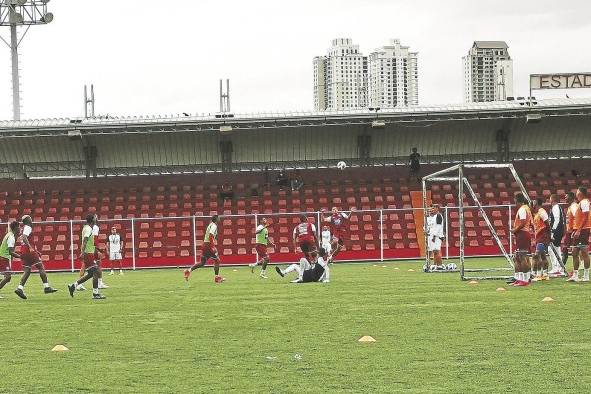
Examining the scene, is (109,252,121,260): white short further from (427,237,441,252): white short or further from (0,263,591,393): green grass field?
A: (0,263,591,393): green grass field

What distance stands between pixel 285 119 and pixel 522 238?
77.1 ft

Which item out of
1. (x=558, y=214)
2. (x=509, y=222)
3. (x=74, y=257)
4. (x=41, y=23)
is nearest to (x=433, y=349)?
(x=558, y=214)

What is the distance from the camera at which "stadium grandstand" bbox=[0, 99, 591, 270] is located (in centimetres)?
4003

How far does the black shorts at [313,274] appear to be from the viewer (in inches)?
982

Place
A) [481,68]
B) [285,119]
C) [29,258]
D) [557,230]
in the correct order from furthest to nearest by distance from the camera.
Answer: [481,68], [285,119], [557,230], [29,258]

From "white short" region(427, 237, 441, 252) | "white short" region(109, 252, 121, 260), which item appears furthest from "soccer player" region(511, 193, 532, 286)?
"white short" region(109, 252, 121, 260)

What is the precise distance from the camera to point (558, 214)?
80.2ft

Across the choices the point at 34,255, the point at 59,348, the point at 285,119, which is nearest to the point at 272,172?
the point at 285,119

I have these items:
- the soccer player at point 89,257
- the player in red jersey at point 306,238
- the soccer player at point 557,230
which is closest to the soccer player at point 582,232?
the soccer player at point 557,230

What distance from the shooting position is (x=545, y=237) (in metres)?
23.2

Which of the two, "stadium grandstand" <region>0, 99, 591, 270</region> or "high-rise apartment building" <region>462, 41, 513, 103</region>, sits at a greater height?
"high-rise apartment building" <region>462, 41, 513, 103</region>

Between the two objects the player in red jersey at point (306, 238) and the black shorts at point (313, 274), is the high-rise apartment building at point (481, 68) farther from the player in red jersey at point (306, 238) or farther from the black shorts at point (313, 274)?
the black shorts at point (313, 274)

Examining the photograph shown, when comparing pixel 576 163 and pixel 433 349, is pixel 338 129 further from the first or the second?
pixel 433 349

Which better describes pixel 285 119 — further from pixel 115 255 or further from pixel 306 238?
pixel 306 238
